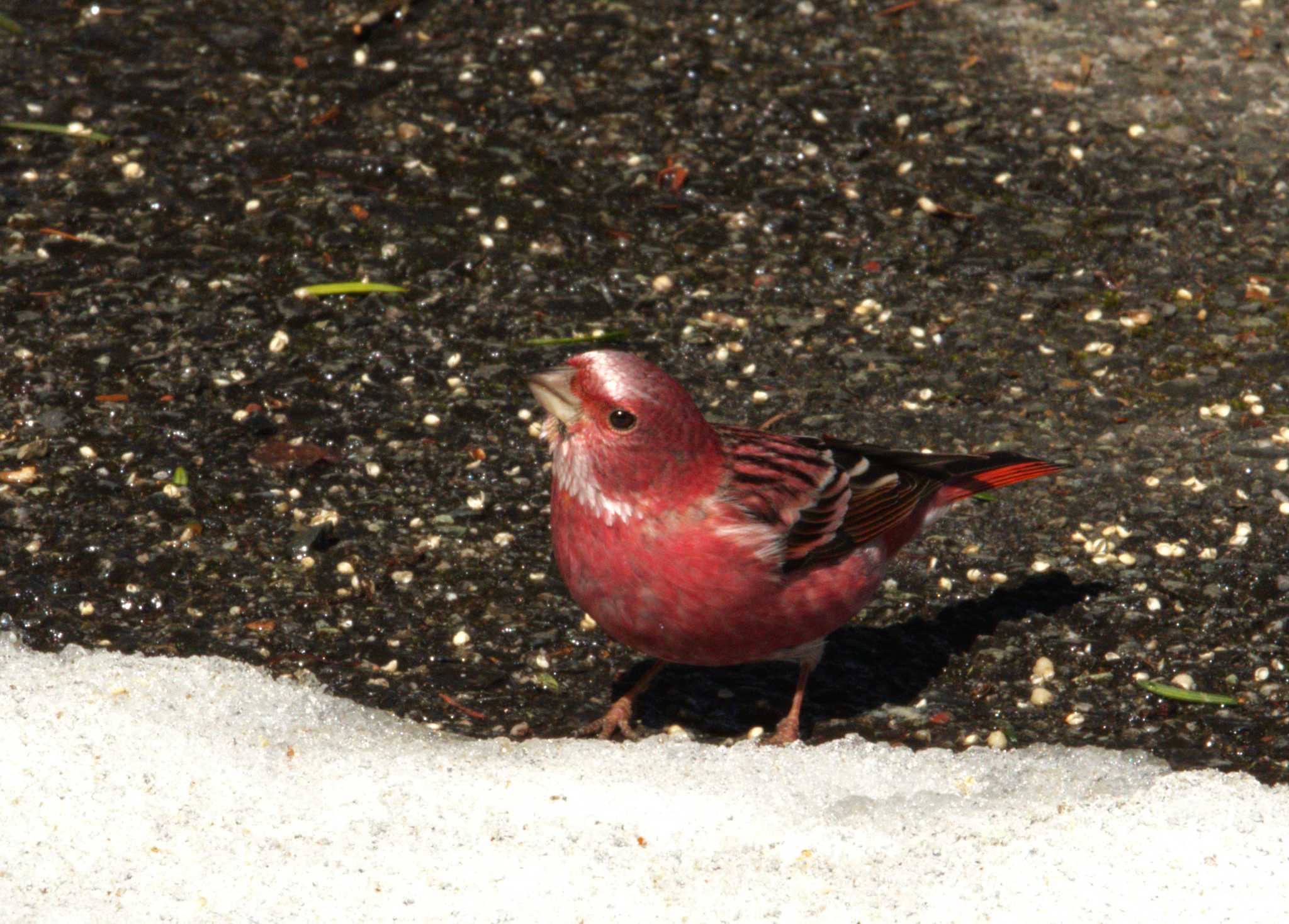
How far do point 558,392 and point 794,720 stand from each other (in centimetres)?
107

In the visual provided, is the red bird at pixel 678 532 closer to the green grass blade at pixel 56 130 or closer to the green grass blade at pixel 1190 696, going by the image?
the green grass blade at pixel 1190 696

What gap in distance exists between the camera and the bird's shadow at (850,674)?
413cm

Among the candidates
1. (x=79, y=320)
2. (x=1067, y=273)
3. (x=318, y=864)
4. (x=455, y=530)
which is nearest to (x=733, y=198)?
(x=1067, y=273)

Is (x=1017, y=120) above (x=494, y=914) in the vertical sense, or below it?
above

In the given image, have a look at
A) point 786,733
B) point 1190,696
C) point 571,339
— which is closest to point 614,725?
point 786,733

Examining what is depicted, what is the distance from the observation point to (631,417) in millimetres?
3605

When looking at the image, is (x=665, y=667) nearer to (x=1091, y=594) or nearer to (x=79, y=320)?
(x=1091, y=594)

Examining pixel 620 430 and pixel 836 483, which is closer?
pixel 620 430

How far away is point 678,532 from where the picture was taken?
363cm

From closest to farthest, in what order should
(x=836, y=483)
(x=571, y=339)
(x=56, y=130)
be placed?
(x=836, y=483)
(x=571, y=339)
(x=56, y=130)

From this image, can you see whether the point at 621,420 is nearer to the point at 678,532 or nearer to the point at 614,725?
the point at 678,532

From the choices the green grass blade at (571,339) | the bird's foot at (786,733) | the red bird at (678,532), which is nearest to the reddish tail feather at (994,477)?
the red bird at (678,532)

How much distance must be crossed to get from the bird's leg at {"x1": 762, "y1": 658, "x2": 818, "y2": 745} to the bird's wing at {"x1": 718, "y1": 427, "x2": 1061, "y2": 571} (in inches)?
13.7

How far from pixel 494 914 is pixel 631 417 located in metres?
1.16
